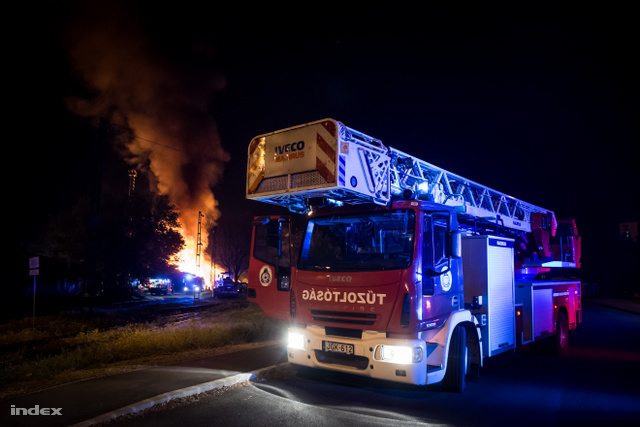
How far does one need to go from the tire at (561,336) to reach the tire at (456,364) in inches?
191

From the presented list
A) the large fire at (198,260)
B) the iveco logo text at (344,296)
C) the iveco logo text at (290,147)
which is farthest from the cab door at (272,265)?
the large fire at (198,260)

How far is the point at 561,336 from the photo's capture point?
33.9 feet

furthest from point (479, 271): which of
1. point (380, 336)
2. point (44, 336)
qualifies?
point (44, 336)

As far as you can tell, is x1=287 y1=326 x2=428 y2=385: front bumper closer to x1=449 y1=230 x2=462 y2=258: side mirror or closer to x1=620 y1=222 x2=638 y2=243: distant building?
x1=449 y1=230 x2=462 y2=258: side mirror

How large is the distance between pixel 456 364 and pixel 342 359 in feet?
5.49

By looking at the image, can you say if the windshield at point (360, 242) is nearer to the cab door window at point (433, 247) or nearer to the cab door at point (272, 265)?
the cab door window at point (433, 247)

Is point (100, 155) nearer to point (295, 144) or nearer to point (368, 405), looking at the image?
point (295, 144)

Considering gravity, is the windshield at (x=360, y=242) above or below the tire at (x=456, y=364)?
above

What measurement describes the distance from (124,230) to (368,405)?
28.6m

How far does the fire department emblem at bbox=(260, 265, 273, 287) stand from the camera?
8719mm

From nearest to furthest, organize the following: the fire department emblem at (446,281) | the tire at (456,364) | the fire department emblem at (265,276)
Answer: the fire department emblem at (446,281) < the tire at (456,364) < the fire department emblem at (265,276)

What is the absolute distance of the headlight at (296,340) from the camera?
655 cm

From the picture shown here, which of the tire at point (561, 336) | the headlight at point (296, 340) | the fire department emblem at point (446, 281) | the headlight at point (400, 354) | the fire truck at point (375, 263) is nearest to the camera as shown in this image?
the headlight at point (400, 354)

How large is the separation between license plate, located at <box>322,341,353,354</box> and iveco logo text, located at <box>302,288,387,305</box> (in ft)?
1.91
